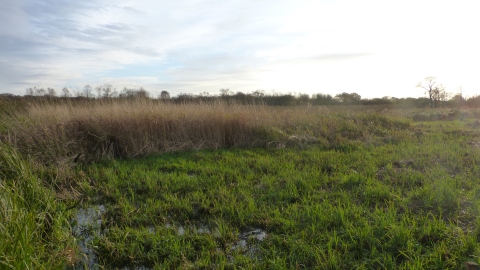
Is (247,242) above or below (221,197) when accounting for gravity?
below

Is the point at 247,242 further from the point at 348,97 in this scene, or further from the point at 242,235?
the point at 348,97

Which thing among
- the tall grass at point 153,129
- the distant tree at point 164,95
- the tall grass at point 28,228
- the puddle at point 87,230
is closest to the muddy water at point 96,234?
the puddle at point 87,230

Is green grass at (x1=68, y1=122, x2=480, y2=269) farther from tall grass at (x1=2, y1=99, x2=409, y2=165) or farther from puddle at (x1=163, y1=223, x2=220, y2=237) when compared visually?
tall grass at (x1=2, y1=99, x2=409, y2=165)

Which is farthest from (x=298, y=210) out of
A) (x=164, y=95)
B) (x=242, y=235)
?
(x=164, y=95)

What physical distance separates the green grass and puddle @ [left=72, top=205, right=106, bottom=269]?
0.12m

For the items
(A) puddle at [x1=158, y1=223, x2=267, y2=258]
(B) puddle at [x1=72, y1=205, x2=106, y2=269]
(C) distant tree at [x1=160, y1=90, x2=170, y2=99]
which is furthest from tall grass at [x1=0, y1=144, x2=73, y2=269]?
(C) distant tree at [x1=160, y1=90, x2=170, y2=99]

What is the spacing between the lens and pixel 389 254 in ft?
9.09

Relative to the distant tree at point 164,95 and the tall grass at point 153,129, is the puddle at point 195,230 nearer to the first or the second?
the tall grass at point 153,129

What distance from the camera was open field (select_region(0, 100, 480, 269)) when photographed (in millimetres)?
2859

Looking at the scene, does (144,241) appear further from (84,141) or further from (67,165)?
(84,141)

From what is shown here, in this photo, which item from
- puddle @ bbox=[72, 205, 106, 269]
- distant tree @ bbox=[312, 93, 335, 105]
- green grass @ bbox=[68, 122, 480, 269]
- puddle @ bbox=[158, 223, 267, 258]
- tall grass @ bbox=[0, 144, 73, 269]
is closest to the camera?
tall grass @ bbox=[0, 144, 73, 269]

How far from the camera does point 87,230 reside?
3.61 meters

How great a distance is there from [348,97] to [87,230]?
31592 millimetres

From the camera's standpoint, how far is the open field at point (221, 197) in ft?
9.38
